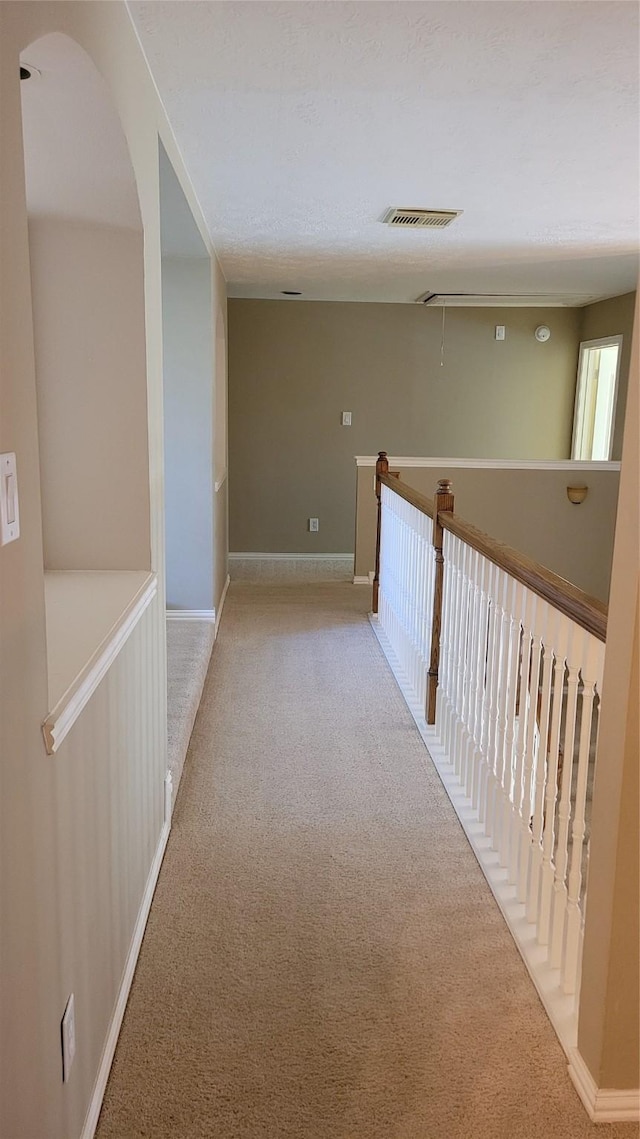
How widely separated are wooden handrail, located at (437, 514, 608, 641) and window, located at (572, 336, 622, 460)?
500 centimetres

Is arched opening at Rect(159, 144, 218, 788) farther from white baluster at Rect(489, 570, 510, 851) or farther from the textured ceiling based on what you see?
white baluster at Rect(489, 570, 510, 851)

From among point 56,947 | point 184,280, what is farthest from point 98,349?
point 184,280

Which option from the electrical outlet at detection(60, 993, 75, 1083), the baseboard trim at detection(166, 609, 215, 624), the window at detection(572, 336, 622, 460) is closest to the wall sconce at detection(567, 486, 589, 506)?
the window at detection(572, 336, 622, 460)

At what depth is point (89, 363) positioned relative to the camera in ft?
7.34

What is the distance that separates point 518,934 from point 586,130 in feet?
8.56

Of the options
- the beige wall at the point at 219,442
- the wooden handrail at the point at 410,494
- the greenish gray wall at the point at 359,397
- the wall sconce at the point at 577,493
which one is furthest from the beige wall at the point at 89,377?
the greenish gray wall at the point at 359,397

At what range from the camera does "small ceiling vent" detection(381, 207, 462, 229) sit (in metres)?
4.10

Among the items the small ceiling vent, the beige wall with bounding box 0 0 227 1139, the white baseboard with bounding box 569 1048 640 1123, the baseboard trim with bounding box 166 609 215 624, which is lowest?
the white baseboard with bounding box 569 1048 640 1123

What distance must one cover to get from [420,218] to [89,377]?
258 cm

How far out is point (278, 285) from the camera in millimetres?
6664

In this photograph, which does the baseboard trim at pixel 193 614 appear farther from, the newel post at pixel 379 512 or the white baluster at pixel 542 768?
the white baluster at pixel 542 768

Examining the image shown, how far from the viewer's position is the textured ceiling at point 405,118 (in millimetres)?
2150

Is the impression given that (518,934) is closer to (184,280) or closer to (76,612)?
(76,612)

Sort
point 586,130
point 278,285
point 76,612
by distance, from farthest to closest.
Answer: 1. point 278,285
2. point 586,130
3. point 76,612
